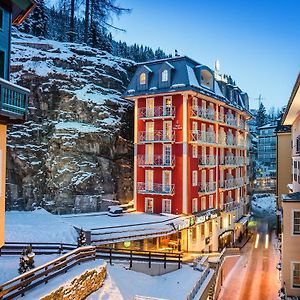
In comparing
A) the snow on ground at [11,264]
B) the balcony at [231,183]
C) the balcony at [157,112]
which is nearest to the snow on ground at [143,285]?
the snow on ground at [11,264]

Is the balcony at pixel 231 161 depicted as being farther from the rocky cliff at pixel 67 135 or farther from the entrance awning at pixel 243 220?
the rocky cliff at pixel 67 135

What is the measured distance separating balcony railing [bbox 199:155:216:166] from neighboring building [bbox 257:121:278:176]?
57257 mm

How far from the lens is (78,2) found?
170ft

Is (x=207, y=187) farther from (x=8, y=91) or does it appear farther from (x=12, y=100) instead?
(x=8, y=91)

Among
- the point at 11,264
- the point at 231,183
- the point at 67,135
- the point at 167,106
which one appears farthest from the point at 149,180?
the point at 11,264

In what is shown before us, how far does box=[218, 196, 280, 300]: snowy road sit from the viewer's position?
2736 cm

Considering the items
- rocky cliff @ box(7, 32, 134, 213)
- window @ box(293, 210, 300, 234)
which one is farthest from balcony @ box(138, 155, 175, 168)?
window @ box(293, 210, 300, 234)

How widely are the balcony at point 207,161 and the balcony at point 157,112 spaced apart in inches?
222

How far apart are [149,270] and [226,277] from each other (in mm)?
12135

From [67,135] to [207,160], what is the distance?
1452 cm

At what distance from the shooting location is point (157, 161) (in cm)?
3666

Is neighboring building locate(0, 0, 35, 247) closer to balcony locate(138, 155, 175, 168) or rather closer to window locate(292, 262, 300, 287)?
window locate(292, 262, 300, 287)

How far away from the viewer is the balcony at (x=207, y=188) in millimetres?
37250

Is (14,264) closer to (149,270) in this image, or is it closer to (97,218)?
(149,270)
